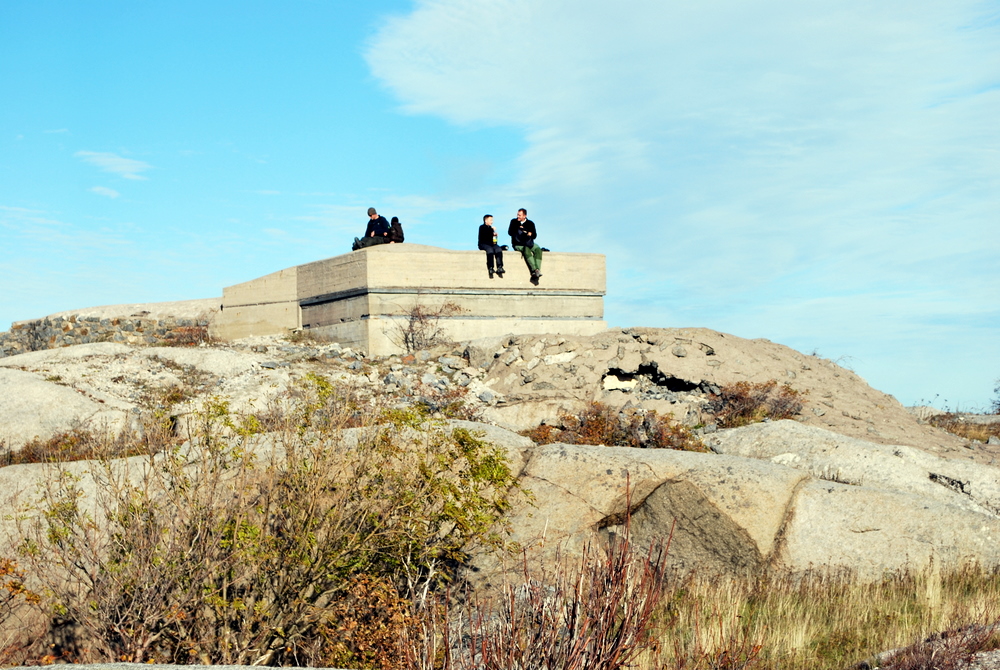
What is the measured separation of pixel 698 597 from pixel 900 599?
5.69 feet

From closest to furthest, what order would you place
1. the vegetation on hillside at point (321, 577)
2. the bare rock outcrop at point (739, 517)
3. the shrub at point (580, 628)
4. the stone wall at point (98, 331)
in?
the shrub at point (580, 628) → the vegetation on hillside at point (321, 577) → the bare rock outcrop at point (739, 517) → the stone wall at point (98, 331)

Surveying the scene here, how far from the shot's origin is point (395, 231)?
2198cm

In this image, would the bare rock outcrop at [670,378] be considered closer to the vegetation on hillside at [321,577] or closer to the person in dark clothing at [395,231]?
the person in dark clothing at [395,231]

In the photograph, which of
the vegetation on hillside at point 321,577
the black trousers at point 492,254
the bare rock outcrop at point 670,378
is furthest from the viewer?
the black trousers at point 492,254

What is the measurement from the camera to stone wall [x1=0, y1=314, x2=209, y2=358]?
2484 cm

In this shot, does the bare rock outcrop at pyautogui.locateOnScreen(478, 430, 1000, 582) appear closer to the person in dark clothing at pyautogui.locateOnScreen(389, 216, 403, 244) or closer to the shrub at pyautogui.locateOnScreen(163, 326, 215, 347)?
the person in dark clothing at pyautogui.locateOnScreen(389, 216, 403, 244)

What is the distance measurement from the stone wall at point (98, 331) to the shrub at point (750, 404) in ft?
46.7

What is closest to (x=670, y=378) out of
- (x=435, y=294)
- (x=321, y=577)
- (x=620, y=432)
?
(x=620, y=432)

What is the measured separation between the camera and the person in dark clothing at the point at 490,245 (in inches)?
826

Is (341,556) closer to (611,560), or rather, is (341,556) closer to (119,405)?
(611,560)

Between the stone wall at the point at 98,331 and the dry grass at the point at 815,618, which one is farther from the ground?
the stone wall at the point at 98,331

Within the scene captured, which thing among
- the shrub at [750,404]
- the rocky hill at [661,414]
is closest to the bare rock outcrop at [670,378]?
the rocky hill at [661,414]

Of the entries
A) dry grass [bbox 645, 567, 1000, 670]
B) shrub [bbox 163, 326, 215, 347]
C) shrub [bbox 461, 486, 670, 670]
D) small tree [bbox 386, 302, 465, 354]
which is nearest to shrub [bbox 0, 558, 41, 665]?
shrub [bbox 461, 486, 670, 670]

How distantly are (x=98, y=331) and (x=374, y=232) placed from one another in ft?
32.9
